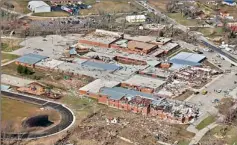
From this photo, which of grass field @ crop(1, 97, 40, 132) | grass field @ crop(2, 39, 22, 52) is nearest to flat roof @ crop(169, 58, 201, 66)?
grass field @ crop(1, 97, 40, 132)

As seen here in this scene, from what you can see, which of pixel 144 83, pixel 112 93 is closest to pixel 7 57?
pixel 112 93

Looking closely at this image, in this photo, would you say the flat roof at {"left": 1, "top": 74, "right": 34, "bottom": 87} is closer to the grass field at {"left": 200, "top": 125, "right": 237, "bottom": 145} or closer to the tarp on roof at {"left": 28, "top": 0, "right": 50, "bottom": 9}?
the grass field at {"left": 200, "top": 125, "right": 237, "bottom": 145}

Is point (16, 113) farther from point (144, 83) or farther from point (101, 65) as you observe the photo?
point (101, 65)

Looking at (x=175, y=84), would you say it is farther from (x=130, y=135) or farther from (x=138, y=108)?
(x=130, y=135)

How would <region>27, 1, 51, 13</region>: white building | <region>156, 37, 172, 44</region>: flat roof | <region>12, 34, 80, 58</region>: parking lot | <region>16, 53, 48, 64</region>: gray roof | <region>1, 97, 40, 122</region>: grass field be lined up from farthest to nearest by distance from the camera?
1. <region>27, 1, 51, 13</region>: white building
2. <region>156, 37, 172, 44</region>: flat roof
3. <region>12, 34, 80, 58</region>: parking lot
4. <region>16, 53, 48, 64</region>: gray roof
5. <region>1, 97, 40, 122</region>: grass field

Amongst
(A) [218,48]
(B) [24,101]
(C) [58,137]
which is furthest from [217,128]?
(A) [218,48]

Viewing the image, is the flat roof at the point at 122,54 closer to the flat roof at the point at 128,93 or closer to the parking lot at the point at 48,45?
the parking lot at the point at 48,45
